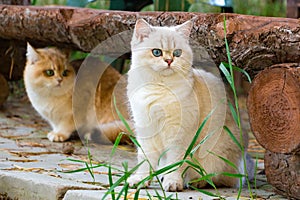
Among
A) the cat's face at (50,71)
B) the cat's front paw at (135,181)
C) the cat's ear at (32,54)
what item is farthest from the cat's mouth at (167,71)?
the cat's ear at (32,54)

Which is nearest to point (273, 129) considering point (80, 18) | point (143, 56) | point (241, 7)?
point (143, 56)

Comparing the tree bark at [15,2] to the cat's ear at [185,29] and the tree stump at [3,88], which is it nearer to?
the tree stump at [3,88]

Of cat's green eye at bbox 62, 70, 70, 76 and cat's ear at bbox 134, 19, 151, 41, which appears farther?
cat's green eye at bbox 62, 70, 70, 76

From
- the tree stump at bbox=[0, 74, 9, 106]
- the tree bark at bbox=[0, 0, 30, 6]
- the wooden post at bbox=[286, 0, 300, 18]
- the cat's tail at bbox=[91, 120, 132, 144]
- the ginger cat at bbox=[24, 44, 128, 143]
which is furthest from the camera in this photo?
the wooden post at bbox=[286, 0, 300, 18]

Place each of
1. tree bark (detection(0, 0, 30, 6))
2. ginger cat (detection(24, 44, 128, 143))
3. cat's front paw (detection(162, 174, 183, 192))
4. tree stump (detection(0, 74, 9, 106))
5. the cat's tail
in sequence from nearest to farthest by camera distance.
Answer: cat's front paw (detection(162, 174, 183, 192)), the cat's tail, ginger cat (detection(24, 44, 128, 143)), tree bark (detection(0, 0, 30, 6)), tree stump (detection(0, 74, 9, 106))

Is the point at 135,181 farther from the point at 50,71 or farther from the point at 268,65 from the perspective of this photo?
A: the point at 50,71

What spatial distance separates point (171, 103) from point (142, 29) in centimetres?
32

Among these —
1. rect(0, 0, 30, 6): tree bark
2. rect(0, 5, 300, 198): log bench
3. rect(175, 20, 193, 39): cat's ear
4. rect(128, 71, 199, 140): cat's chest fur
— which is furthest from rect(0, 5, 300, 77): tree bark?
rect(0, 0, 30, 6): tree bark

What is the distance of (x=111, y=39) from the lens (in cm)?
273

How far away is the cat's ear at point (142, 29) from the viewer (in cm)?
208

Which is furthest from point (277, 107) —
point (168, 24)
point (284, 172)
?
point (168, 24)

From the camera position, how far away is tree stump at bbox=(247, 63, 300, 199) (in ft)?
5.96

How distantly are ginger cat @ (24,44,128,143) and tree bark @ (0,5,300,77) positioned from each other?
13 cm

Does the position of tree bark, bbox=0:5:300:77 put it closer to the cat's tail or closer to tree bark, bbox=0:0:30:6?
tree bark, bbox=0:0:30:6
